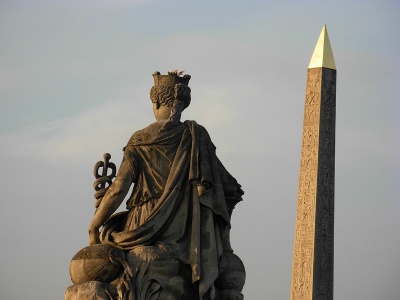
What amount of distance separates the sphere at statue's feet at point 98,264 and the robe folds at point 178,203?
0.22 meters

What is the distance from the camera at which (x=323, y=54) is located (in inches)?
2242

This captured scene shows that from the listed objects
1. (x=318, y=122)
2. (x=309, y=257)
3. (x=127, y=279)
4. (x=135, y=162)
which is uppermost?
(x=318, y=122)

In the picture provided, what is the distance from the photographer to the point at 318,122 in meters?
54.4

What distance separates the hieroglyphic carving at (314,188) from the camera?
177 feet

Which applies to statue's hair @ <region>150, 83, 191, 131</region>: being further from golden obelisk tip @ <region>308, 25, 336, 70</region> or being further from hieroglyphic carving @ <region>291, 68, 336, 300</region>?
golden obelisk tip @ <region>308, 25, 336, 70</region>

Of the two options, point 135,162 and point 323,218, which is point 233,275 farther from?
point 323,218

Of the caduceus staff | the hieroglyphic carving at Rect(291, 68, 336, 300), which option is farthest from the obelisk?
the caduceus staff

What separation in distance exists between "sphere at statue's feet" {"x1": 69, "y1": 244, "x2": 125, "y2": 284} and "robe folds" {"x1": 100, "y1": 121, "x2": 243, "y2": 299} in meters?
0.22

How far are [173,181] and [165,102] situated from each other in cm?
96

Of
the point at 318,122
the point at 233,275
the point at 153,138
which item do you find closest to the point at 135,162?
the point at 153,138

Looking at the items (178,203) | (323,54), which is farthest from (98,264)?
(323,54)

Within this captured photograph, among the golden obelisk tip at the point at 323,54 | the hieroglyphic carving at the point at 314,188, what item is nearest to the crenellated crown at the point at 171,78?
the hieroglyphic carving at the point at 314,188

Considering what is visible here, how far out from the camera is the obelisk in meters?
54.1

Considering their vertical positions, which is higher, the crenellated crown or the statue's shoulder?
the crenellated crown
